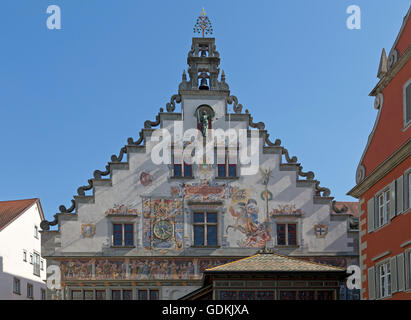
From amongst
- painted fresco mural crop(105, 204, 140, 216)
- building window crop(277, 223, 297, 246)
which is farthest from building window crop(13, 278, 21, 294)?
building window crop(277, 223, 297, 246)

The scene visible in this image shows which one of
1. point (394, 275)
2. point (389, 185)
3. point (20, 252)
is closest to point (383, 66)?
point (389, 185)

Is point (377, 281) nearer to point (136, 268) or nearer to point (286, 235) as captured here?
point (286, 235)

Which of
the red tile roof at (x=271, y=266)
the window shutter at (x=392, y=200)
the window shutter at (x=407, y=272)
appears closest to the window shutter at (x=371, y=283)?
the red tile roof at (x=271, y=266)

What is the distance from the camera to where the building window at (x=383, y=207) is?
22.2 m

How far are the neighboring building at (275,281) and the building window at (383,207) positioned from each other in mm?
2517

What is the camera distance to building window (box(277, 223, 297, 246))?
3334 centimetres

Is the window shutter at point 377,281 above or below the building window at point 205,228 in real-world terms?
below

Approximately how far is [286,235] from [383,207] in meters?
11.1

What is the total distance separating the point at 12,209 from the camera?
44.0m

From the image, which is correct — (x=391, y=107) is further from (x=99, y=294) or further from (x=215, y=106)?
(x=99, y=294)

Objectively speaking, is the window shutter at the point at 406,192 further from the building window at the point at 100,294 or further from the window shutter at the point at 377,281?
the building window at the point at 100,294

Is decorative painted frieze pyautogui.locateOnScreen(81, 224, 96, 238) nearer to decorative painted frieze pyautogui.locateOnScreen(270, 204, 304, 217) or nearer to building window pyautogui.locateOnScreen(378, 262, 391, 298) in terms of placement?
decorative painted frieze pyautogui.locateOnScreen(270, 204, 304, 217)

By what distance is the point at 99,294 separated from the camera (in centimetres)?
3225

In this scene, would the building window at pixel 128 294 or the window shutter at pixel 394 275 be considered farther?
the building window at pixel 128 294
